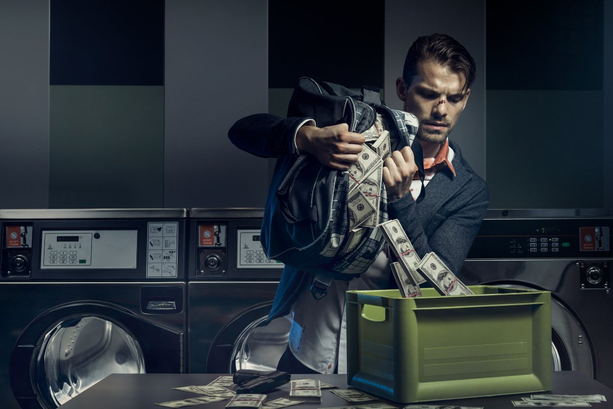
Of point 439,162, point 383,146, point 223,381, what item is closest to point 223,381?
point 223,381

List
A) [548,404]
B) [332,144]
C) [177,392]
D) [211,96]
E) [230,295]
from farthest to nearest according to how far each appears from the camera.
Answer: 1. [211,96]
2. [230,295]
3. [332,144]
4. [177,392]
5. [548,404]

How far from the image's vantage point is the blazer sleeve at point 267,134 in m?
1.59

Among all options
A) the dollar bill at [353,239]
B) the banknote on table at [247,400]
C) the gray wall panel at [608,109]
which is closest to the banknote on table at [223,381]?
the banknote on table at [247,400]

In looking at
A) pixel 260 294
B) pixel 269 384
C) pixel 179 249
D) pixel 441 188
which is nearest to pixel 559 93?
pixel 441 188

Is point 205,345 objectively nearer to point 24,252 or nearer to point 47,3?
point 24,252

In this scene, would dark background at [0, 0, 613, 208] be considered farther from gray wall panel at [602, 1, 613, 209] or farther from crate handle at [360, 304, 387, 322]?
crate handle at [360, 304, 387, 322]

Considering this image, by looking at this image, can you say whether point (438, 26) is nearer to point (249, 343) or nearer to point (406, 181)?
point (406, 181)

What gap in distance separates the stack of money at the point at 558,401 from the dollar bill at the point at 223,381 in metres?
0.55

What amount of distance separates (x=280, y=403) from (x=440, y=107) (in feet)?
4.69

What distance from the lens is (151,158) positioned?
3016 mm

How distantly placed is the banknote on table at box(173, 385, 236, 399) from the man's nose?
1.38 m

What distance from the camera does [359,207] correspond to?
163cm

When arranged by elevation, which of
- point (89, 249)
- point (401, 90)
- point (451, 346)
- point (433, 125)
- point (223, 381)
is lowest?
point (223, 381)

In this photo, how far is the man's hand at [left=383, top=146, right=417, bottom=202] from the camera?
67.0 inches
